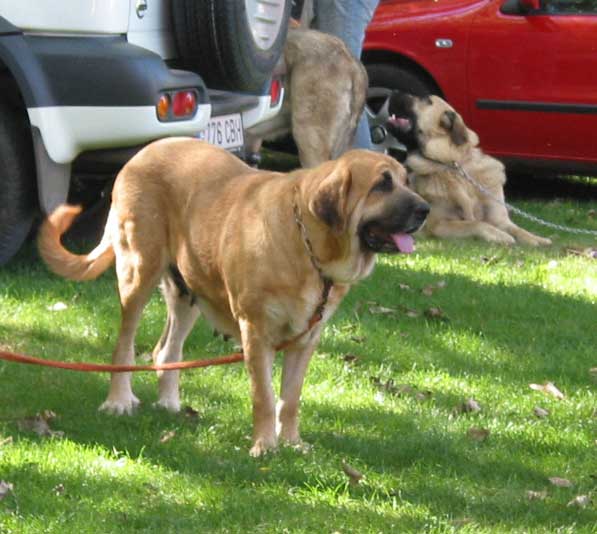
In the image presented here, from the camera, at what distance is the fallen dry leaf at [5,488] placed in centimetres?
440

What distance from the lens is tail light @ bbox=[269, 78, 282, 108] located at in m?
8.25

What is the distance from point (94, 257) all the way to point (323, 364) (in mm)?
1200

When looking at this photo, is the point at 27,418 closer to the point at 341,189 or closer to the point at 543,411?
the point at 341,189

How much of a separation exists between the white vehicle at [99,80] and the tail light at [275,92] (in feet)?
2.94

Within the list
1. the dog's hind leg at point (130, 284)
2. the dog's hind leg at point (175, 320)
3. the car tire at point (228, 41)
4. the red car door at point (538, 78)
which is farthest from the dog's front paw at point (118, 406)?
the red car door at point (538, 78)

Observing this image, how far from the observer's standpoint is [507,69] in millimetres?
10602

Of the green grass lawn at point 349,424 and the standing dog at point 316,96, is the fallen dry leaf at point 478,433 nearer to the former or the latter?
the green grass lawn at point 349,424

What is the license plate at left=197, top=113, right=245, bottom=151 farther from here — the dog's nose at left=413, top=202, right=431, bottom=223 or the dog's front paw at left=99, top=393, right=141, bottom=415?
the dog's nose at left=413, top=202, right=431, bottom=223

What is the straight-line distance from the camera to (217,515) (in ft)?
14.2

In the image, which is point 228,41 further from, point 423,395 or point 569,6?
point 569,6

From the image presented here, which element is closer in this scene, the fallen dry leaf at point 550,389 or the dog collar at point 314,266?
the dog collar at point 314,266

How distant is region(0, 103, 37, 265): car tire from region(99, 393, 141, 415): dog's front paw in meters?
1.77

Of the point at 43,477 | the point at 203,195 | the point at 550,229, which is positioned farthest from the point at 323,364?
the point at 550,229

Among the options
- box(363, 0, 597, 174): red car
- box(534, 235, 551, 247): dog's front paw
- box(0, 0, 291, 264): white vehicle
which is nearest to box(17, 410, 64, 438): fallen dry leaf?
box(0, 0, 291, 264): white vehicle
